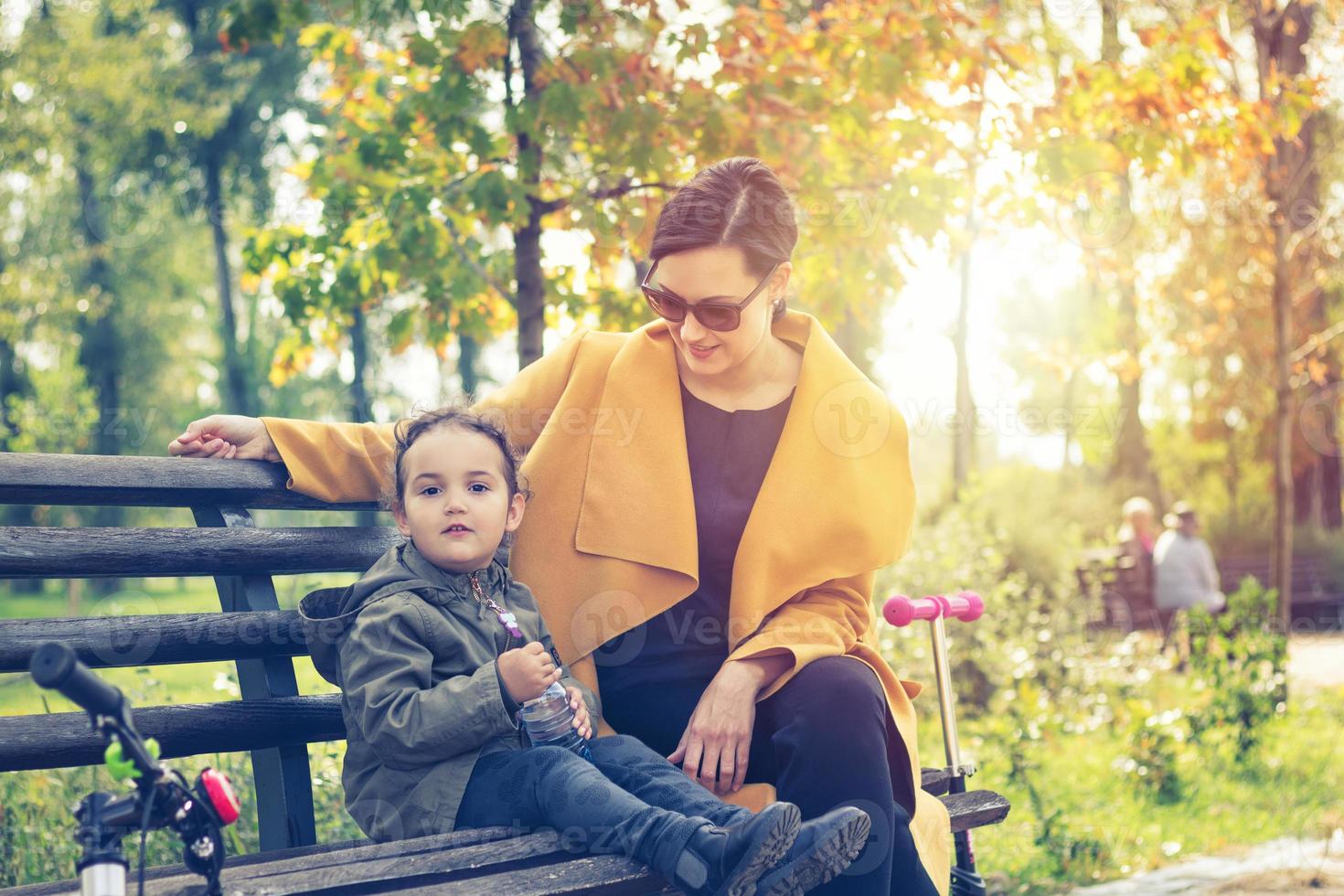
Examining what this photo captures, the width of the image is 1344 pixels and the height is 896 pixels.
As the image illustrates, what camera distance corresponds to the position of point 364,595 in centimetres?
246

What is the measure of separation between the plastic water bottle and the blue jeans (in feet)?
0.26

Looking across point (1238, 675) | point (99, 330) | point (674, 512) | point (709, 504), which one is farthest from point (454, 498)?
point (99, 330)

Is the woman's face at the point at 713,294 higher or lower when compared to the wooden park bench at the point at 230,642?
higher

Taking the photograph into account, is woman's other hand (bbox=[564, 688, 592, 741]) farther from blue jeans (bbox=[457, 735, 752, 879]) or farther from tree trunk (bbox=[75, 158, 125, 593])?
tree trunk (bbox=[75, 158, 125, 593])

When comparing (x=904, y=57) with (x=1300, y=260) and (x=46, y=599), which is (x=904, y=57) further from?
(x=46, y=599)

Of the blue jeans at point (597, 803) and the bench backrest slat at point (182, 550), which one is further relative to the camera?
the bench backrest slat at point (182, 550)

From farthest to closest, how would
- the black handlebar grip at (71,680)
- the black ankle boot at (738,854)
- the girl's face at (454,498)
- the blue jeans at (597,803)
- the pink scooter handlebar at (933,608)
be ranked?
the pink scooter handlebar at (933,608), the girl's face at (454,498), the blue jeans at (597,803), the black ankle boot at (738,854), the black handlebar grip at (71,680)

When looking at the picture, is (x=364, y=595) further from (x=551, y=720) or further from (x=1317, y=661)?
(x=1317, y=661)

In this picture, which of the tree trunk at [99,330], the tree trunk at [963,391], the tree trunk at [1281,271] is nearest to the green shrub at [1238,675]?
the tree trunk at [1281,271]

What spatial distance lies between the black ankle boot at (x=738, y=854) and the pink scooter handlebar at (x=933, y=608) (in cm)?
96

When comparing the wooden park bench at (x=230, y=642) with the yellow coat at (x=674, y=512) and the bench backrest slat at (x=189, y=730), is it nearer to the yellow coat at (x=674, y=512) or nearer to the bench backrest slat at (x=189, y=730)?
the bench backrest slat at (x=189, y=730)

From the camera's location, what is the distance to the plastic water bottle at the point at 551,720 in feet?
8.13

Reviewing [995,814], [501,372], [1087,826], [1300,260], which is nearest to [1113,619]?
[1300,260]

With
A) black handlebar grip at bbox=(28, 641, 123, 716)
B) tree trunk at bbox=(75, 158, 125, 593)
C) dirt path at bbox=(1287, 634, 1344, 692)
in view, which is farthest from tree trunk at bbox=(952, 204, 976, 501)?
tree trunk at bbox=(75, 158, 125, 593)
